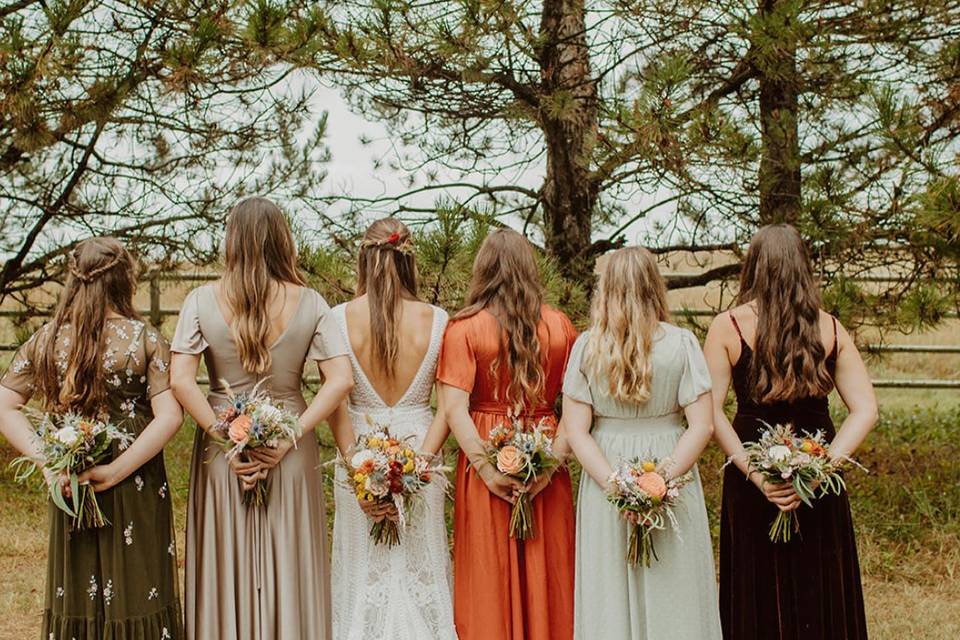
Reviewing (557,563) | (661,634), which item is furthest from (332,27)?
(661,634)

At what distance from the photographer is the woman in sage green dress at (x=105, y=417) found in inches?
143

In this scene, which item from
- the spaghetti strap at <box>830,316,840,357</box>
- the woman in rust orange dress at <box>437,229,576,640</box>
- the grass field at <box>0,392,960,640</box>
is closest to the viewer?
the spaghetti strap at <box>830,316,840,357</box>

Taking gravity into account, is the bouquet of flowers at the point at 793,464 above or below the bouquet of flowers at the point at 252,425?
below

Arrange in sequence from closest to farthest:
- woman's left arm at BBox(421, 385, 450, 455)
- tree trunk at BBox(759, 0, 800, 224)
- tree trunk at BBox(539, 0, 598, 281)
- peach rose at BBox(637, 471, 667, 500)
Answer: peach rose at BBox(637, 471, 667, 500) < woman's left arm at BBox(421, 385, 450, 455) < tree trunk at BBox(759, 0, 800, 224) < tree trunk at BBox(539, 0, 598, 281)

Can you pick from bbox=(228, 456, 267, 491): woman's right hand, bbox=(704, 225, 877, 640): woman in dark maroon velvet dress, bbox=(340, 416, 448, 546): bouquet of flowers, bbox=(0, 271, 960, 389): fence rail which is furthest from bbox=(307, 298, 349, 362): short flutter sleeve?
bbox=(0, 271, 960, 389): fence rail

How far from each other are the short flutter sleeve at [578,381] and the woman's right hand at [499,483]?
1.30ft

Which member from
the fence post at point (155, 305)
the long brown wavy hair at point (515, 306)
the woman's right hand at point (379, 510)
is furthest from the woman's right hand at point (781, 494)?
the fence post at point (155, 305)

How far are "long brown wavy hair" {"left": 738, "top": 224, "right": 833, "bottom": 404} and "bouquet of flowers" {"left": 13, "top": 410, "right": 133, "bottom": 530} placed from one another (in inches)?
92.0

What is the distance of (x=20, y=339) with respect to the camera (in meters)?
7.61

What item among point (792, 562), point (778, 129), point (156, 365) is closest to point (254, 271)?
point (156, 365)

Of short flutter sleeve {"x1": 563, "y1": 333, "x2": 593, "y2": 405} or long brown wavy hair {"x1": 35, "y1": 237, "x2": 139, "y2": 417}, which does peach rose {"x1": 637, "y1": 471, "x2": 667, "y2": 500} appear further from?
long brown wavy hair {"x1": 35, "y1": 237, "x2": 139, "y2": 417}

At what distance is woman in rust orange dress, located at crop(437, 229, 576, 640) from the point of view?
3.86 metres

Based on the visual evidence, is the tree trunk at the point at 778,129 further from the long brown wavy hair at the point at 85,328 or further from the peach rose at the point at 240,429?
the long brown wavy hair at the point at 85,328

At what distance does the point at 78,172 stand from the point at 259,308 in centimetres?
493
